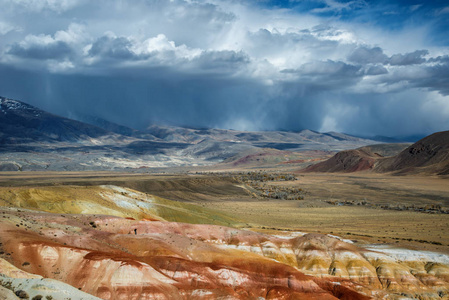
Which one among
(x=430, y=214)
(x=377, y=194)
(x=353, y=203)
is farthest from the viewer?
(x=377, y=194)

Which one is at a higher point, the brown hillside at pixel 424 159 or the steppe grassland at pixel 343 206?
the brown hillside at pixel 424 159

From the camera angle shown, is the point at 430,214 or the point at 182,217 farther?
the point at 430,214

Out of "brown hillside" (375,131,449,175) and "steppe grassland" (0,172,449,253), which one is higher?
"brown hillside" (375,131,449,175)

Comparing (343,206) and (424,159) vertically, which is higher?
(424,159)

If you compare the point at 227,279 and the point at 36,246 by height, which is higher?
the point at 36,246

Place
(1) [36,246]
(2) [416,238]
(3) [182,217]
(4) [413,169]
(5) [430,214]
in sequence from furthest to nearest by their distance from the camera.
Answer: (4) [413,169]
(5) [430,214]
(3) [182,217]
(2) [416,238]
(1) [36,246]

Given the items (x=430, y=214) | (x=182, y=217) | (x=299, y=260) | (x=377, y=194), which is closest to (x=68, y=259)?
(x=299, y=260)

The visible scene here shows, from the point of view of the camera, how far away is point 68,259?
29422 millimetres

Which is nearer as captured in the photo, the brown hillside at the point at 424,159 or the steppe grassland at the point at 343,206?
the steppe grassland at the point at 343,206

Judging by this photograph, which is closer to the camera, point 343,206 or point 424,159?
point 343,206

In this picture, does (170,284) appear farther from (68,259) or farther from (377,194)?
(377,194)

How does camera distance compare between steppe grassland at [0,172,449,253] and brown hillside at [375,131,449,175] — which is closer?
steppe grassland at [0,172,449,253]

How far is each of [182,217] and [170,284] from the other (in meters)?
37.1

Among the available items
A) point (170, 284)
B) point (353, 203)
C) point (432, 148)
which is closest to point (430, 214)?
point (353, 203)
